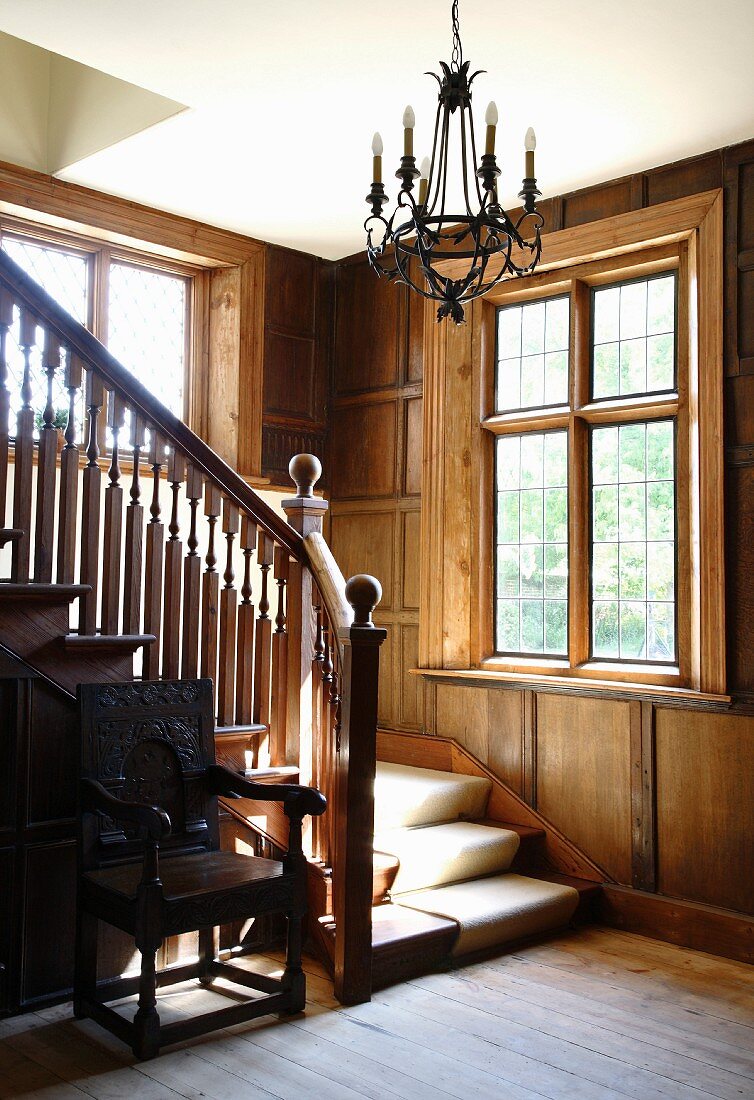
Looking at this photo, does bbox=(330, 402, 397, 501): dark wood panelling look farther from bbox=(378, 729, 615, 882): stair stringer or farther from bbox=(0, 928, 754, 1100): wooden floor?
bbox=(0, 928, 754, 1100): wooden floor

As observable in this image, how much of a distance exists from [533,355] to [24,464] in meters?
2.95

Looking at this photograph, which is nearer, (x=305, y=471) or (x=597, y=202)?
(x=305, y=471)

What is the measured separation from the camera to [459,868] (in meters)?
4.66

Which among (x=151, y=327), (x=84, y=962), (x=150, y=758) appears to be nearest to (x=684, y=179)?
(x=151, y=327)

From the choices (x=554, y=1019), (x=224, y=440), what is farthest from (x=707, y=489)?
(x=224, y=440)

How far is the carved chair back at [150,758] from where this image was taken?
138 inches

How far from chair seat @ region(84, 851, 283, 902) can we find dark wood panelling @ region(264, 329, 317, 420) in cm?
307

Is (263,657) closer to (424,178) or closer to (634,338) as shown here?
(424,178)

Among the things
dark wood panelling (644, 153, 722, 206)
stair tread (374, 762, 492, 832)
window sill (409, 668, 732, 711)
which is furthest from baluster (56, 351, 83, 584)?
dark wood panelling (644, 153, 722, 206)

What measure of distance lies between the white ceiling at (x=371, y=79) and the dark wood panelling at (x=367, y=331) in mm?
920

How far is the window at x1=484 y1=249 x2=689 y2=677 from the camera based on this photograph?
495 centimetres

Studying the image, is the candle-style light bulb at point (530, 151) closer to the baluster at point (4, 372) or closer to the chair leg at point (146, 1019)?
the baluster at point (4, 372)

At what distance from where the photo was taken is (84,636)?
3596 millimetres

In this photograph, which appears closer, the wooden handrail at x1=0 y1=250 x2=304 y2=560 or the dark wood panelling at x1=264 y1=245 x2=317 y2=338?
the wooden handrail at x1=0 y1=250 x2=304 y2=560
